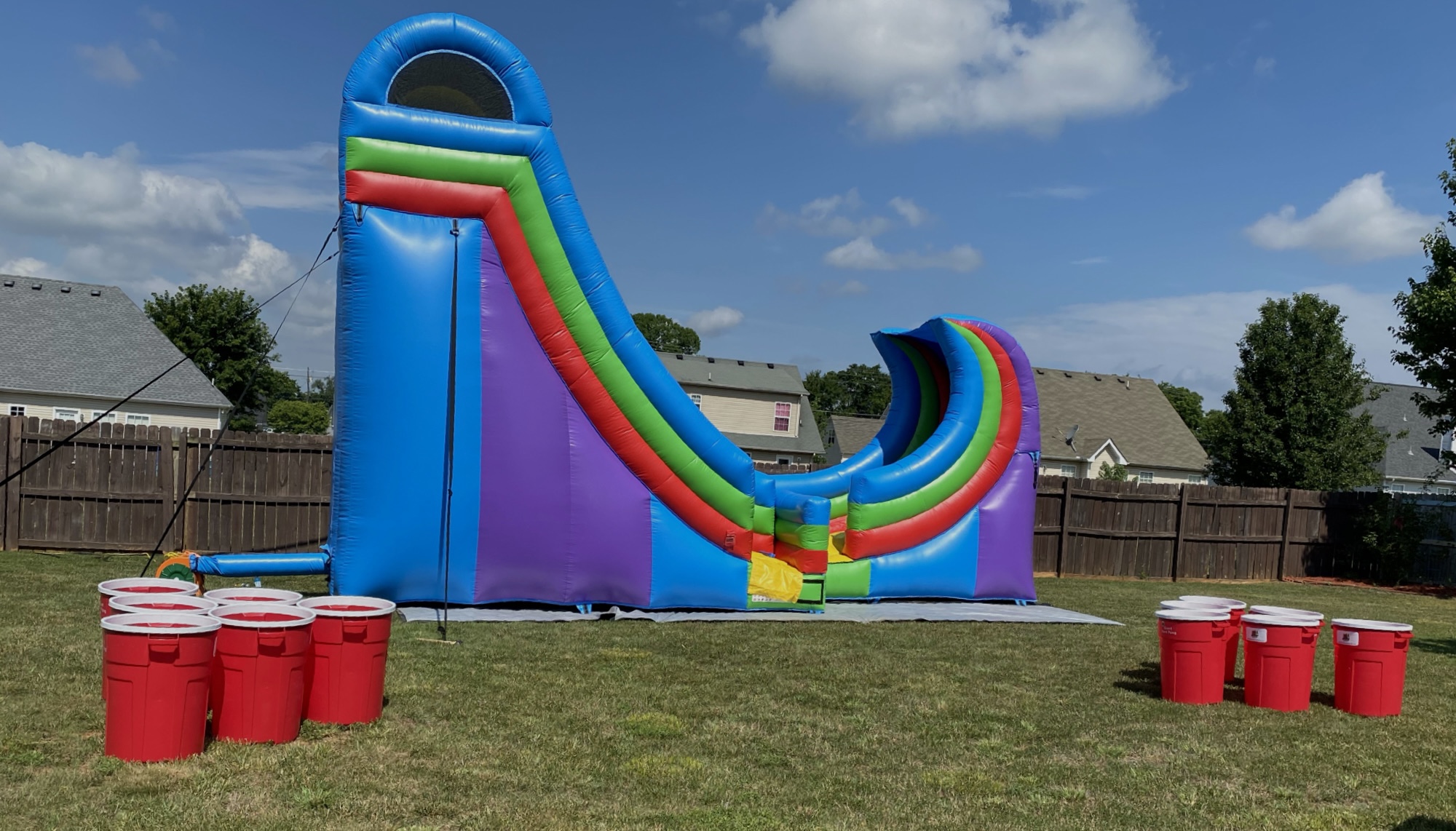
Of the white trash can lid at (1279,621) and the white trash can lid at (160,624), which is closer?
the white trash can lid at (160,624)

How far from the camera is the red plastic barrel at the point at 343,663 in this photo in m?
5.19

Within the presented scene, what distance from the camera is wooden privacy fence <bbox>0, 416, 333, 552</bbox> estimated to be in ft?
39.9

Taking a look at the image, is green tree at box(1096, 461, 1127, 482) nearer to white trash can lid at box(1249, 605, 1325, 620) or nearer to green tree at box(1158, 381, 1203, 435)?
white trash can lid at box(1249, 605, 1325, 620)

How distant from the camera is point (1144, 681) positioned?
748cm

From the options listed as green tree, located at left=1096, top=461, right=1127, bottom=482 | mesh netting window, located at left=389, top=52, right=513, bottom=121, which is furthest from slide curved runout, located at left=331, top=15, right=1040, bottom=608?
green tree, located at left=1096, top=461, right=1127, bottom=482

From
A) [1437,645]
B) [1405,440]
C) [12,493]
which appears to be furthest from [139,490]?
[1405,440]

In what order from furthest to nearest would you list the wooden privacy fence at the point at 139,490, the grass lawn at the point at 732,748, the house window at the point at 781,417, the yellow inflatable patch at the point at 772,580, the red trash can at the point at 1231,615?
the house window at the point at 781,417 < the wooden privacy fence at the point at 139,490 < the yellow inflatable patch at the point at 772,580 < the red trash can at the point at 1231,615 < the grass lawn at the point at 732,748

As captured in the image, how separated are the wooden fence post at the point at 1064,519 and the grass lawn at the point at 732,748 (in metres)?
7.30

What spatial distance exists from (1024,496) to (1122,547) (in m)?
5.27

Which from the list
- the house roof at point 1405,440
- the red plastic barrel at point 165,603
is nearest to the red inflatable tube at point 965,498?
the red plastic barrel at point 165,603

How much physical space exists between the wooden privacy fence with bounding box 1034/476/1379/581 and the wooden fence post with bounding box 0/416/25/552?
12.8 meters

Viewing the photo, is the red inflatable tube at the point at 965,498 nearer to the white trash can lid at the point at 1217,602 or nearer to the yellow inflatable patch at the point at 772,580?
the yellow inflatable patch at the point at 772,580

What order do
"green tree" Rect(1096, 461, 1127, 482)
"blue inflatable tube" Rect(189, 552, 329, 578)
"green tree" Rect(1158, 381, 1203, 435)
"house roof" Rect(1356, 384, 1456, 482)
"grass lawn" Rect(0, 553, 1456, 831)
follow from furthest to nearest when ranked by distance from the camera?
"green tree" Rect(1158, 381, 1203, 435)
"house roof" Rect(1356, 384, 1456, 482)
"green tree" Rect(1096, 461, 1127, 482)
"blue inflatable tube" Rect(189, 552, 329, 578)
"grass lawn" Rect(0, 553, 1456, 831)

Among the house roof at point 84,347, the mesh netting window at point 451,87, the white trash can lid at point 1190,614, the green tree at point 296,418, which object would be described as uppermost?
the mesh netting window at point 451,87
